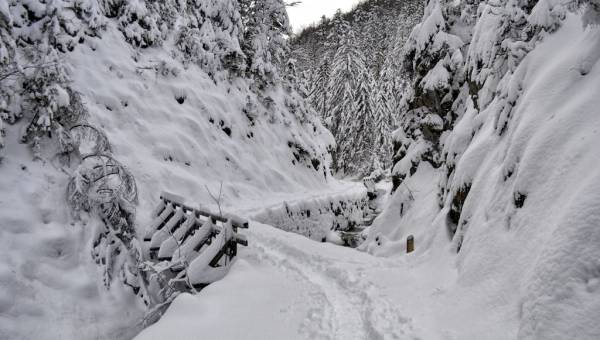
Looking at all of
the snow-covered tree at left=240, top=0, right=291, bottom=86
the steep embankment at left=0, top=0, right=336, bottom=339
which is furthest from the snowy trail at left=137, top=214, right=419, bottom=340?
the snow-covered tree at left=240, top=0, right=291, bottom=86

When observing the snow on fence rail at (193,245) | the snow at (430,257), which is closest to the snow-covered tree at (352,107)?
the snow at (430,257)

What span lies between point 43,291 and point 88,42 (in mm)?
11457

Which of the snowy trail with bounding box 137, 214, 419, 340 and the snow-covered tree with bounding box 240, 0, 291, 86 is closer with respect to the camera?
the snowy trail with bounding box 137, 214, 419, 340

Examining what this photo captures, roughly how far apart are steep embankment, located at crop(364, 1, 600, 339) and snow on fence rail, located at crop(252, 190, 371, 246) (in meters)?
6.36

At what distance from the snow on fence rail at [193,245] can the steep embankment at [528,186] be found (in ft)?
13.0

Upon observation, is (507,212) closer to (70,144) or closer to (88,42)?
(70,144)

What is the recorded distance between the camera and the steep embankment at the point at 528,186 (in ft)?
10.6

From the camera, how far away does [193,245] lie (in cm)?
721

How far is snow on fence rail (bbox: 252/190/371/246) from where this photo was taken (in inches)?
595

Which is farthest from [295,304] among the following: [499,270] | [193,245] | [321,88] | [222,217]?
[321,88]

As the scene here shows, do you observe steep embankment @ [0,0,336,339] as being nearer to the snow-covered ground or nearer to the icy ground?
the icy ground

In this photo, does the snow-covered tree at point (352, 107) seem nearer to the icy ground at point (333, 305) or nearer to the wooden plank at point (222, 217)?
the wooden plank at point (222, 217)

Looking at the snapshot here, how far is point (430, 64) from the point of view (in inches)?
515

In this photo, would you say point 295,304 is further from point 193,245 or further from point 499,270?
point 499,270
